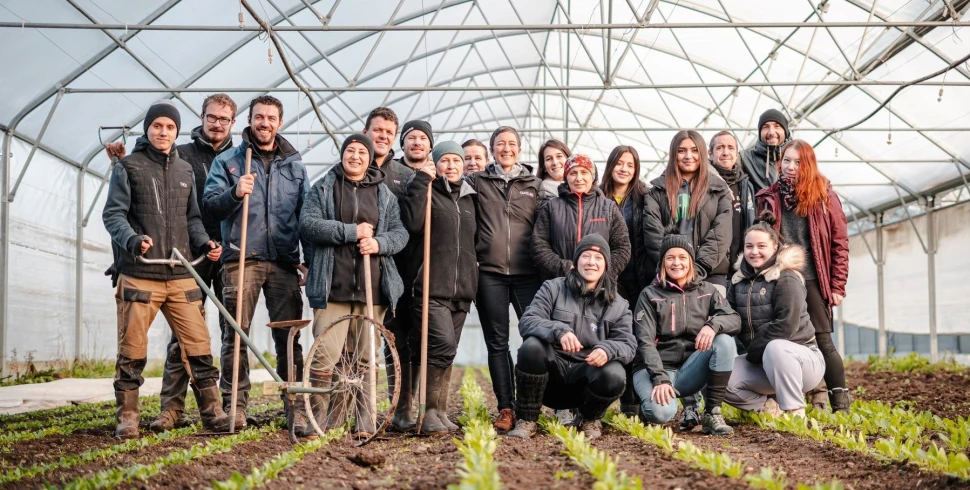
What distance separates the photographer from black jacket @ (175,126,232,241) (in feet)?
20.2

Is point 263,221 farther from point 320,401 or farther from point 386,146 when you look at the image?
point 320,401

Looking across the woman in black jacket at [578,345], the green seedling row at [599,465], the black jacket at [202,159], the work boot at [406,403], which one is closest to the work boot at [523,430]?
the woman in black jacket at [578,345]

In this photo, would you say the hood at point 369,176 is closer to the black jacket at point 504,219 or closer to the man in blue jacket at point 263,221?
the man in blue jacket at point 263,221

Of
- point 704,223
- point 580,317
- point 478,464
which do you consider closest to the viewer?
point 478,464

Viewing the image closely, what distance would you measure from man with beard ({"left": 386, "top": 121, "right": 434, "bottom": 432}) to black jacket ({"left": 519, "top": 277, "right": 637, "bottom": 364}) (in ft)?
2.59

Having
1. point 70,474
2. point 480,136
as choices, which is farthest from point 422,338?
point 480,136

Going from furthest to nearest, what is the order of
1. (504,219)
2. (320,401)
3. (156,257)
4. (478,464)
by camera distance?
(504,219) → (156,257) → (320,401) → (478,464)

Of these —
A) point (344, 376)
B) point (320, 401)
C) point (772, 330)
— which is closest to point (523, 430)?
point (344, 376)

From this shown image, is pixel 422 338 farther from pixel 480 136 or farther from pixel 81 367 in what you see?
pixel 480 136

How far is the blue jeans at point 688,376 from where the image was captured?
534cm

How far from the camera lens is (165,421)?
5.82 metres

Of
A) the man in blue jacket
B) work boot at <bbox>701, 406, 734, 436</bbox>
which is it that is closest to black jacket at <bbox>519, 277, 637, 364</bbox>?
work boot at <bbox>701, 406, 734, 436</bbox>

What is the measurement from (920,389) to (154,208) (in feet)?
25.0

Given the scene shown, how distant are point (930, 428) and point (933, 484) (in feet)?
6.55
